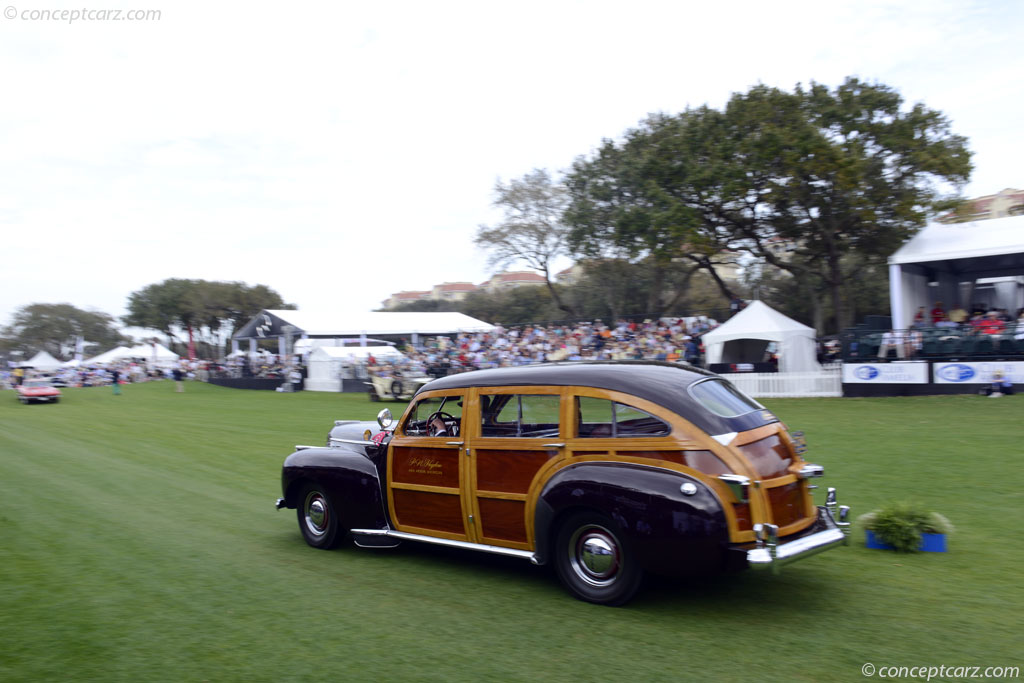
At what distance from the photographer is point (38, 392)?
3444cm

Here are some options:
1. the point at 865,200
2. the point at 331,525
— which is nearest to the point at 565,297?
the point at 865,200

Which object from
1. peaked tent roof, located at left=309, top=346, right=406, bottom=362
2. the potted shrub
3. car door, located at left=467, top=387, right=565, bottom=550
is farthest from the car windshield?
peaked tent roof, located at left=309, top=346, right=406, bottom=362

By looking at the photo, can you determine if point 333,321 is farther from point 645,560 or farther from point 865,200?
point 645,560

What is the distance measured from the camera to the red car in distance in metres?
34.3

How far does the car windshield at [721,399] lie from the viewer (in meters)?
5.28

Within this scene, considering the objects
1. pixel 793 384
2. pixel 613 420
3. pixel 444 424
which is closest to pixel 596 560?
pixel 613 420

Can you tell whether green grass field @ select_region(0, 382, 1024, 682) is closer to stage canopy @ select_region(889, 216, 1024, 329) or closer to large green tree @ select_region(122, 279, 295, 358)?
stage canopy @ select_region(889, 216, 1024, 329)

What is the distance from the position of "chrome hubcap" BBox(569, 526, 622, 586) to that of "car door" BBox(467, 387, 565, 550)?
0.41m

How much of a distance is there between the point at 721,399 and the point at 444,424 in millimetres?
2400

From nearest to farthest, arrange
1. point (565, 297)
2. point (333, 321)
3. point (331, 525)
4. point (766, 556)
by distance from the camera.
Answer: point (766, 556) → point (331, 525) → point (333, 321) → point (565, 297)

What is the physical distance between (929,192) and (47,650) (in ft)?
99.3

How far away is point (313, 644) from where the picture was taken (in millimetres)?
4676

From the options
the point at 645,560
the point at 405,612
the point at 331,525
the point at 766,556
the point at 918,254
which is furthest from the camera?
the point at 918,254

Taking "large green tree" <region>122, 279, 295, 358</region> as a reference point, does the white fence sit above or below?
below
